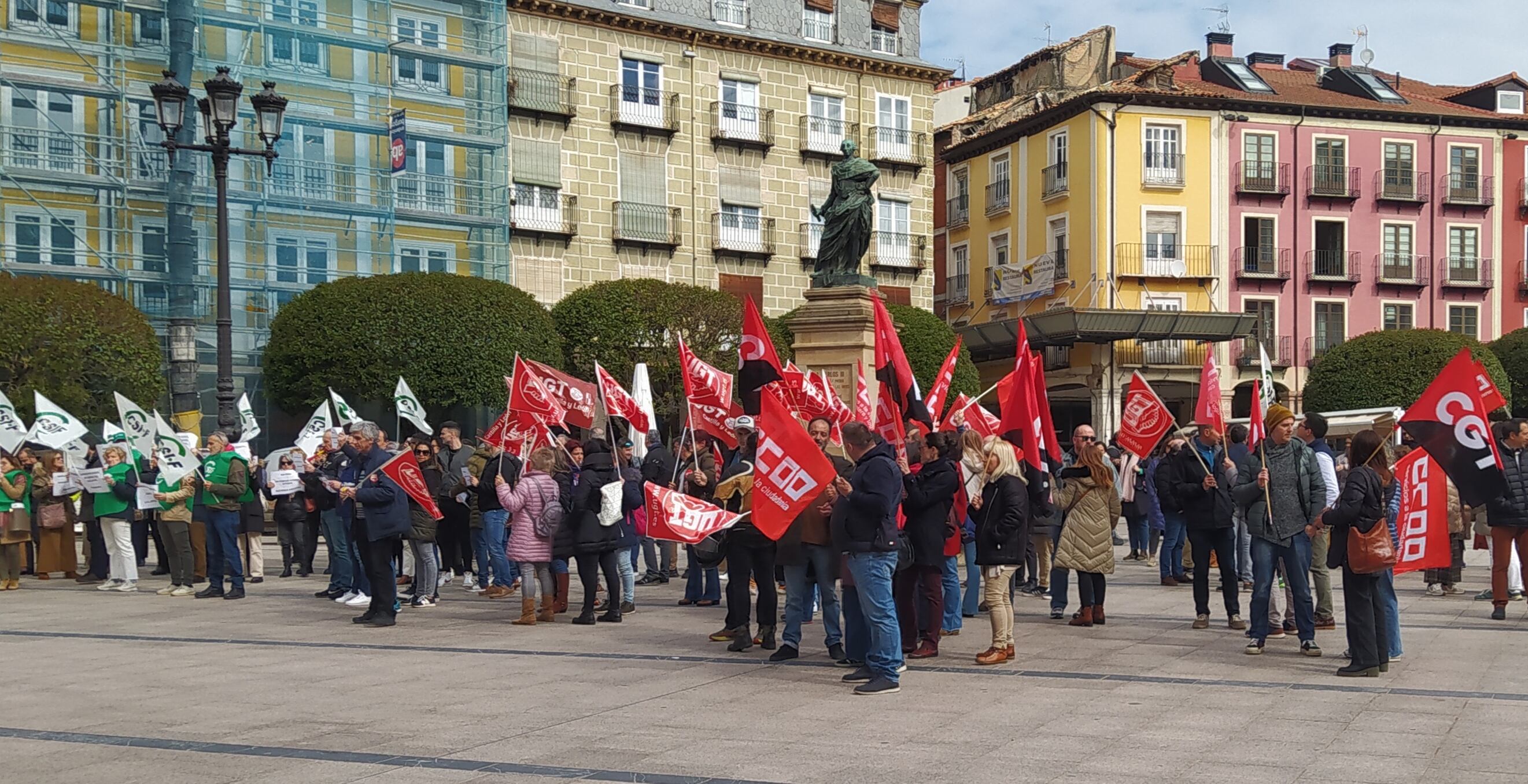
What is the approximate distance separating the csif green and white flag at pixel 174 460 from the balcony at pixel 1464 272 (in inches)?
1797

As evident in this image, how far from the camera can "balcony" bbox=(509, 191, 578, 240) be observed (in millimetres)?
43062

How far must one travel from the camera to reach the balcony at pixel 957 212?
2226 inches

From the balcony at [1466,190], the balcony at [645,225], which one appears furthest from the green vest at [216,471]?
the balcony at [1466,190]

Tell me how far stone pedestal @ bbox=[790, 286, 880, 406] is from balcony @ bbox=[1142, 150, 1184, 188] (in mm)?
30882

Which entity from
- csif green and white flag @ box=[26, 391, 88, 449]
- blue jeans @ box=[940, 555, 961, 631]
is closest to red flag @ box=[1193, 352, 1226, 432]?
blue jeans @ box=[940, 555, 961, 631]

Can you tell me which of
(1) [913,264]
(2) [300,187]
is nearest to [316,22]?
(2) [300,187]

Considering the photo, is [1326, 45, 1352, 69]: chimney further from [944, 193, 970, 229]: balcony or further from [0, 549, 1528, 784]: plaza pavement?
[0, 549, 1528, 784]: plaza pavement

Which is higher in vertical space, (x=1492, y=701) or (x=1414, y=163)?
(x=1414, y=163)

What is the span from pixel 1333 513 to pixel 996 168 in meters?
45.2

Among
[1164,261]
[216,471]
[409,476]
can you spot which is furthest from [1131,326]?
[409,476]

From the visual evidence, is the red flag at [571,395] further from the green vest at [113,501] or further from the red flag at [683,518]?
the green vest at [113,501]

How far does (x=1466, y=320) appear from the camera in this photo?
53156 mm

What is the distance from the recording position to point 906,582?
38.4ft

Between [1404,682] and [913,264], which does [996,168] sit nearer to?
[913,264]
